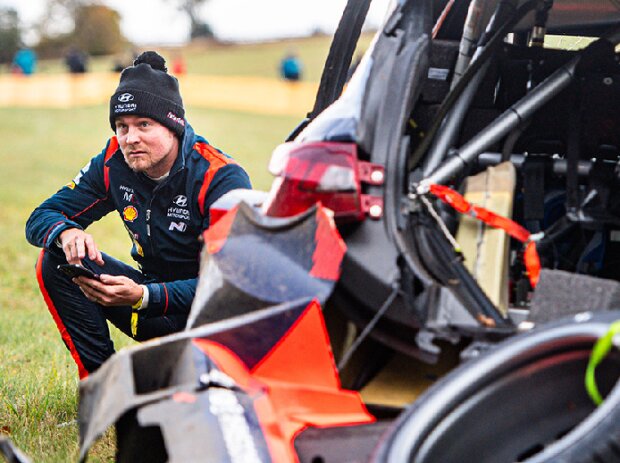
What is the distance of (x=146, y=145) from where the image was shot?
4.61 metres

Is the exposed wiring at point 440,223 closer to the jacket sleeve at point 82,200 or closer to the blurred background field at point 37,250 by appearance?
the blurred background field at point 37,250

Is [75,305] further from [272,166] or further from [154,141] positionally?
[272,166]

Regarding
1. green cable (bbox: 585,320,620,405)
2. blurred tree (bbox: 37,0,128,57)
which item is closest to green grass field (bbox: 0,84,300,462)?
green cable (bbox: 585,320,620,405)

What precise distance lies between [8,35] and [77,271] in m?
76.6

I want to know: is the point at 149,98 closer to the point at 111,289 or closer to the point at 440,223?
the point at 111,289

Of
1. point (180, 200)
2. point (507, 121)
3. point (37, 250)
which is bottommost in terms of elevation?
point (37, 250)

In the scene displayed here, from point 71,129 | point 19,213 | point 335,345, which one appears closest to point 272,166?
point 335,345

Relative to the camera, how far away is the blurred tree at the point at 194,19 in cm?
9119

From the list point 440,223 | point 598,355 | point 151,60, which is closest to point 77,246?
point 151,60

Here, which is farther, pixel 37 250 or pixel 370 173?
pixel 37 250

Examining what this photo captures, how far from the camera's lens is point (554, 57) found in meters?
4.49

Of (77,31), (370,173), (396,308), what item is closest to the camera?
(396,308)

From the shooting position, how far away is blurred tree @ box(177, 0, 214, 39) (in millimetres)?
91188

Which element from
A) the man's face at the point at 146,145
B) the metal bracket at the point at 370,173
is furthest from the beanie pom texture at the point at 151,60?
the metal bracket at the point at 370,173
